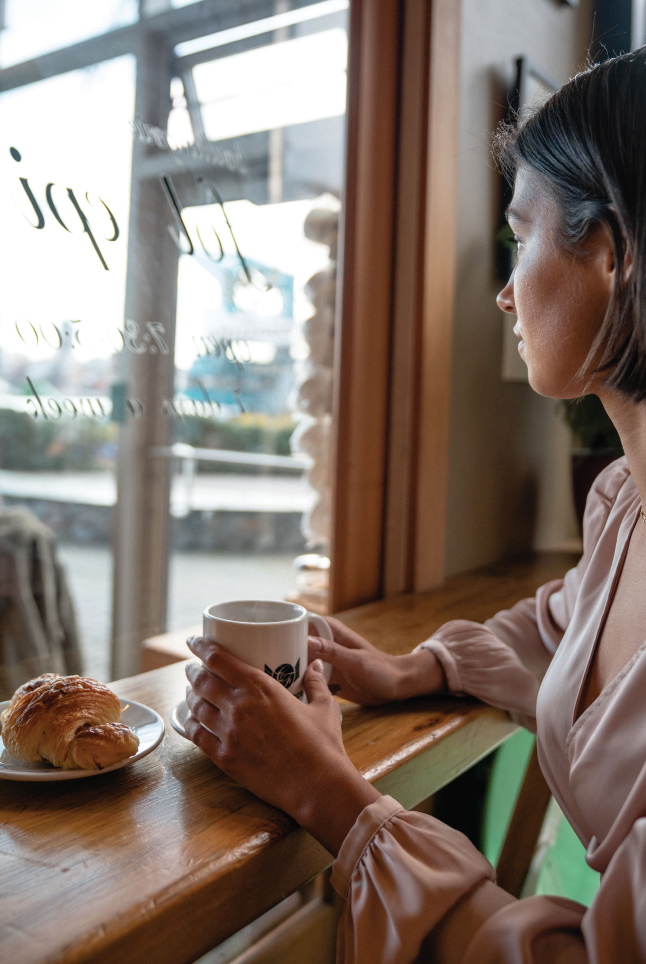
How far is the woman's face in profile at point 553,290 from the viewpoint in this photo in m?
0.65

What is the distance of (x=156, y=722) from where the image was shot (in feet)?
2.12

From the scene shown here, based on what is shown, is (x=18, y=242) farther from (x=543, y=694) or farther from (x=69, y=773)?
(x=543, y=694)

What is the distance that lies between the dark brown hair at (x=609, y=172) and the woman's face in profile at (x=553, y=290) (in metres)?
0.01

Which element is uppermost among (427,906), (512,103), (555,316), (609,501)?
(512,103)

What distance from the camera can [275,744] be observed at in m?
0.57

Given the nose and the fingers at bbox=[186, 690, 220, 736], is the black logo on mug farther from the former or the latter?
the nose

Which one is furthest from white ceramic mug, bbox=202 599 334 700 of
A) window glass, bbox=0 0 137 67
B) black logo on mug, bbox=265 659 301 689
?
window glass, bbox=0 0 137 67

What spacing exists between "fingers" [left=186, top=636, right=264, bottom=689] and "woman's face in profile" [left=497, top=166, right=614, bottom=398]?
38cm

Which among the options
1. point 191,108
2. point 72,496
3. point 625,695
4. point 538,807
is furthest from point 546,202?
point 72,496

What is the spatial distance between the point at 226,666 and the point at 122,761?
4.1 inches

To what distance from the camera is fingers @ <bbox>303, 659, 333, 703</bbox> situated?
642 mm

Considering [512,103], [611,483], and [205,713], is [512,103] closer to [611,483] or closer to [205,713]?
[611,483]

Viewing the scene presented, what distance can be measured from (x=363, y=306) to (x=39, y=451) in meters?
0.58

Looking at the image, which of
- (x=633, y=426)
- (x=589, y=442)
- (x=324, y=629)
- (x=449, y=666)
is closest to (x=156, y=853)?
(x=324, y=629)
